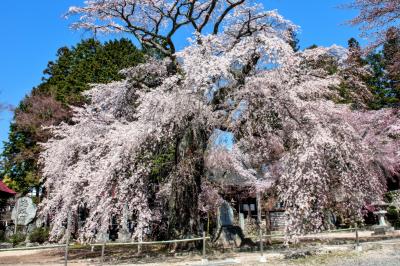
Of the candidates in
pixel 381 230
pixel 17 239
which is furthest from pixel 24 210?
pixel 381 230

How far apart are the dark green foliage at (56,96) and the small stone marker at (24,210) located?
0.86 metres

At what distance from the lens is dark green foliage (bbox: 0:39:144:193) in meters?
24.1

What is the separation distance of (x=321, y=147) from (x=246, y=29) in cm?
697

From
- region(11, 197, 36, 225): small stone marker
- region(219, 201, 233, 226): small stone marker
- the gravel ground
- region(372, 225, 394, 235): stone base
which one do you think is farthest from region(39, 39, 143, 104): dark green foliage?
region(372, 225, 394, 235): stone base

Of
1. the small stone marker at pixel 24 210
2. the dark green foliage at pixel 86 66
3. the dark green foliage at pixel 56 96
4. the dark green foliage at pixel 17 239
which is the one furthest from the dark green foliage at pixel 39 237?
the dark green foliage at pixel 86 66

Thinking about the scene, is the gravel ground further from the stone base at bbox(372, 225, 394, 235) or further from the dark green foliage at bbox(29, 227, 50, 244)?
the dark green foliage at bbox(29, 227, 50, 244)

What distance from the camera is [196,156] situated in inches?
509

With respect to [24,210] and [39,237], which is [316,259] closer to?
[39,237]

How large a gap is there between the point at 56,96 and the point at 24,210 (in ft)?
29.9

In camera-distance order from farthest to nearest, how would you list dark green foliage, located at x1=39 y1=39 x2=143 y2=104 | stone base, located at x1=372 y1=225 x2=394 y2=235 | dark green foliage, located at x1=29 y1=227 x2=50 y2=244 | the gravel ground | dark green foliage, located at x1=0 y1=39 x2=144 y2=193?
dark green foliage, located at x1=39 y1=39 x2=143 y2=104 < dark green foliage, located at x1=0 y1=39 x2=144 y2=193 < dark green foliage, located at x1=29 y1=227 x2=50 y2=244 < stone base, located at x1=372 y1=225 x2=394 y2=235 < the gravel ground

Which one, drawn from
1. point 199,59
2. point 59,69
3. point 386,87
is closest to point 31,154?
point 59,69

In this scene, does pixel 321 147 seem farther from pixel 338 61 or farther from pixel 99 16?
pixel 99 16

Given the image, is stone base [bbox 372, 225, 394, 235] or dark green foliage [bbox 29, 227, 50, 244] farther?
dark green foliage [bbox 29, 227, 50, 244]

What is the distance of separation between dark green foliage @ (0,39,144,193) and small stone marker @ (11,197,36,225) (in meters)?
0.86
